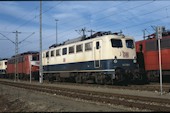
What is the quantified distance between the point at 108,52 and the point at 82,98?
7.44 m

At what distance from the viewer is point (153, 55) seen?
26078 millimetres

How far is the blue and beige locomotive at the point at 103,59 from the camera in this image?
2305cm

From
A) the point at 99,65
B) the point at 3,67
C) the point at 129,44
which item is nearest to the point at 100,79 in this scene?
the point at 99,65

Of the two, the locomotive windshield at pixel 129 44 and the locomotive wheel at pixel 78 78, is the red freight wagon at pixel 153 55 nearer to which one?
the locomotive windshield at pixel 129 44

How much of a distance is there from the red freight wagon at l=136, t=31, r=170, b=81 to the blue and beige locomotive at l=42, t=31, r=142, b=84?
7.44 ft

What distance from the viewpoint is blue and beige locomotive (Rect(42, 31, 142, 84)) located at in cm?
2305

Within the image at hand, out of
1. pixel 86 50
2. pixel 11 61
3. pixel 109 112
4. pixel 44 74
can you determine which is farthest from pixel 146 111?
pixel 11 61

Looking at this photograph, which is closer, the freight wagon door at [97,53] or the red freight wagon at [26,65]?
the freight wagon door at [97,53]

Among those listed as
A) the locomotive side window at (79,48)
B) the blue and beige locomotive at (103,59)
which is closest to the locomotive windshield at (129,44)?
the blue and beige locomotive at (103,59)

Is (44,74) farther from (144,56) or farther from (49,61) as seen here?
(144,56)

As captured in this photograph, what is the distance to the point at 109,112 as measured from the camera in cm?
1072

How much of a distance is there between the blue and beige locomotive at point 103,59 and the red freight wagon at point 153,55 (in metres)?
2.27

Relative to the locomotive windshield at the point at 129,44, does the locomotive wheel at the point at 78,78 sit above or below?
below

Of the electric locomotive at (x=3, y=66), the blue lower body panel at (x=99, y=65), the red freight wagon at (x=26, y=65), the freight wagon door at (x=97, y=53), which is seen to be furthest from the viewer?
the electric locomotive at (x=3, y=66)
